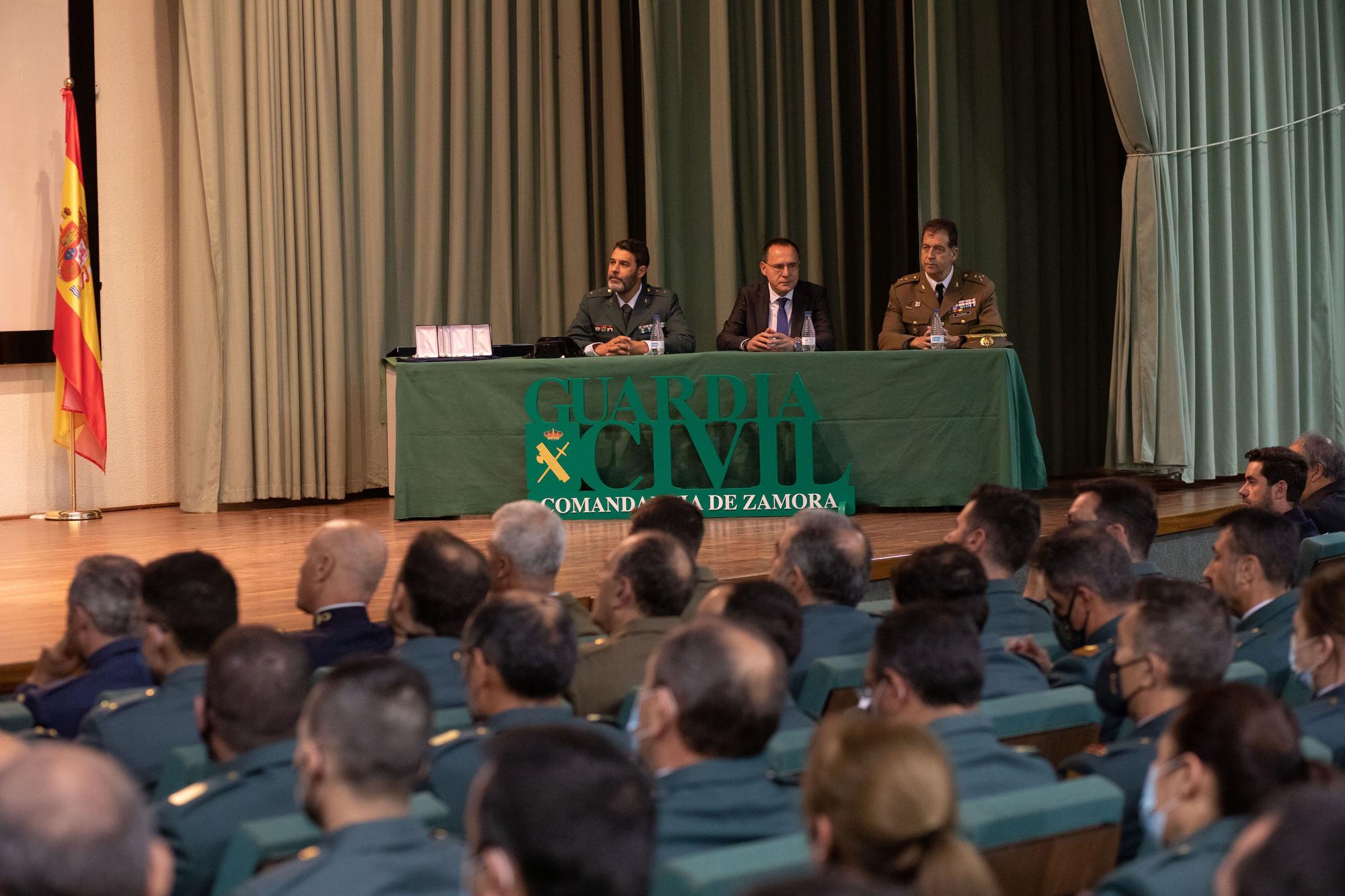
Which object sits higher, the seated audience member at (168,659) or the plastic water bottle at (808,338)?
the plastic water bottle at (808,338)

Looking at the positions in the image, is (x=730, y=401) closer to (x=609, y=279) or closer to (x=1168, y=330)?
(x=609, y=279)

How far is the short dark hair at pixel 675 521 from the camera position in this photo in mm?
4078

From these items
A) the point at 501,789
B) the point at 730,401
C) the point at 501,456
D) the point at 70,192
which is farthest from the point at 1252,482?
the point at 70,192

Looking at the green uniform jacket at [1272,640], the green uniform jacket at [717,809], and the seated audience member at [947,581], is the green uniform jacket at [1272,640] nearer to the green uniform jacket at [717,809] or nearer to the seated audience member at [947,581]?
the seated audience member at [947,581]

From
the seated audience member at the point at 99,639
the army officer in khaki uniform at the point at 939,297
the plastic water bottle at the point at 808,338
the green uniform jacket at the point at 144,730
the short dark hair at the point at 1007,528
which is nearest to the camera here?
the green uniform jacket at the point at 144,730

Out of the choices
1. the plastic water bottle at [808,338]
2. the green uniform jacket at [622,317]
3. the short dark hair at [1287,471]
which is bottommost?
the short dark hair at [1287,471]

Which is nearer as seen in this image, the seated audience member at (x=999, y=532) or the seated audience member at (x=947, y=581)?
the seated audience member at (x=947, y=581)

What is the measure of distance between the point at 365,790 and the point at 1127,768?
124 centimetres

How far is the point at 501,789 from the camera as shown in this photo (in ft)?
5.05

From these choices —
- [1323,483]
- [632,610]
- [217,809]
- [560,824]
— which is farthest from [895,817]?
[1323,483]

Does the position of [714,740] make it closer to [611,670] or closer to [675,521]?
[611,670]

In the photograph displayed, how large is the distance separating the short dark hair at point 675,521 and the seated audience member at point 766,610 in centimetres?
111

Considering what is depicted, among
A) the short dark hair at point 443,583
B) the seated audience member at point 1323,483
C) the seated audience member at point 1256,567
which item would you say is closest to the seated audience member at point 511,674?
the short dark hair at point 443,583

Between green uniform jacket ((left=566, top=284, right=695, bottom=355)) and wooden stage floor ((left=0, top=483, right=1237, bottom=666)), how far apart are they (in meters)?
1.09
